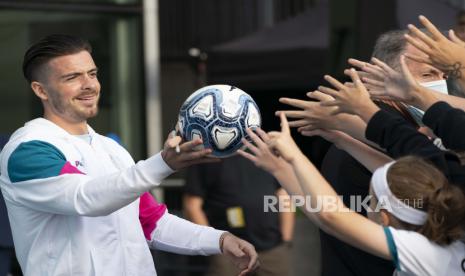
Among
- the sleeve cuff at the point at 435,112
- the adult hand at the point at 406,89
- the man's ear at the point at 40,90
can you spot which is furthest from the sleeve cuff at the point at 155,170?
the sleeve cuff at the point at 435,112

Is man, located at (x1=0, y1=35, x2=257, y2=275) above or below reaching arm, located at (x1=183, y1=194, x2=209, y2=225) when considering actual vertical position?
above

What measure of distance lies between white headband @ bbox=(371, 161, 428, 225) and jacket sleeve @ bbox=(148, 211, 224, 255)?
1184 mm

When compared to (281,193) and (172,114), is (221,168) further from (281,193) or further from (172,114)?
(172,114)

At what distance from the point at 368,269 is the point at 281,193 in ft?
12.0

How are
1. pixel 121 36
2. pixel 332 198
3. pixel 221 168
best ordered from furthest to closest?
pixel 121 36, pixel 221 168, pixel 332 198

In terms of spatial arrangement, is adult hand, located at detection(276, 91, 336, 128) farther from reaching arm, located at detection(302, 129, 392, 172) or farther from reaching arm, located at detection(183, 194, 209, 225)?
reaching arm, located at detection(183, 194, 209, 225)

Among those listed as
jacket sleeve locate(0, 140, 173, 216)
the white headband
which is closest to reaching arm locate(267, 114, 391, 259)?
the white headband

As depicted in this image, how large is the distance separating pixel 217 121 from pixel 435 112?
84 cm

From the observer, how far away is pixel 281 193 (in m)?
8.12

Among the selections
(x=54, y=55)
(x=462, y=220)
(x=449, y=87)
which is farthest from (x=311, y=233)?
(x=462, y=220)

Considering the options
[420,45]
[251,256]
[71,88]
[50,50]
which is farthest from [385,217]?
[50,50]

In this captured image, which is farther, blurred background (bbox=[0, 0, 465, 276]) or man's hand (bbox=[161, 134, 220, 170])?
blurred background (bbox=[0, 0, 465, 276])

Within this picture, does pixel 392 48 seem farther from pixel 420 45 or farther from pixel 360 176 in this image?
pixel 420 45

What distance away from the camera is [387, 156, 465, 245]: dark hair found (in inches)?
139
